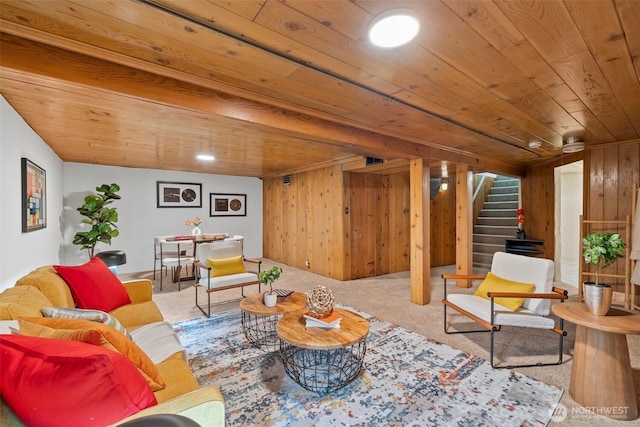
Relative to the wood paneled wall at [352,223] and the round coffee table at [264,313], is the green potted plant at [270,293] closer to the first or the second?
the round coffee table at [264,313]

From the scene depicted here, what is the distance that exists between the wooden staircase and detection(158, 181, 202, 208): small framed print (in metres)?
6.24

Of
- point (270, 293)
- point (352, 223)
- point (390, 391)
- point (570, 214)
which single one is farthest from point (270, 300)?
point (570, 214)

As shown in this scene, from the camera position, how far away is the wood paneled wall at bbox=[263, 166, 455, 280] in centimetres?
508

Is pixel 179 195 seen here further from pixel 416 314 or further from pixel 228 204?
pixel 416 314

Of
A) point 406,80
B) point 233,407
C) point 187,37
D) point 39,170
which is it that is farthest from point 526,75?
point 39,170

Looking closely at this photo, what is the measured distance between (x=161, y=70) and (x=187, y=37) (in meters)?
0.45

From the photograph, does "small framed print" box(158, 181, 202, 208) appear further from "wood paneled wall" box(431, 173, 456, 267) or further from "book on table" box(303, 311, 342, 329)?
"wood paneled wall" box(431, 173, 456, 267)

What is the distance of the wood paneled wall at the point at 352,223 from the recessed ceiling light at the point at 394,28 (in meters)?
3.58

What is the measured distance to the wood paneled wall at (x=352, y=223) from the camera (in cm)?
508

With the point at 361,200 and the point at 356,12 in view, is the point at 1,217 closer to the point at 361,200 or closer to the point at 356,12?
the point at 356,12

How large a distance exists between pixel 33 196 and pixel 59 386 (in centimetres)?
290

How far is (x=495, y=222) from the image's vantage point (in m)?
6.40

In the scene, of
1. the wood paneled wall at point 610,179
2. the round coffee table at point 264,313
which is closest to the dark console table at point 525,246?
the wood paneled wall at point 610,179

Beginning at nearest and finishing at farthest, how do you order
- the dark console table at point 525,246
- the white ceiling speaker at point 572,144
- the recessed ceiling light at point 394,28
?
the recessed ceiling light at point 394,28 < the white ceiling speaker at point 572,144 < the dark console table at point 525,246
